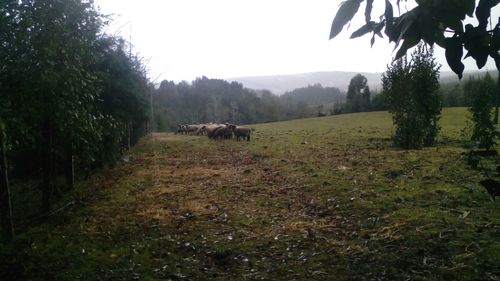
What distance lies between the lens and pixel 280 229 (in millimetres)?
8406

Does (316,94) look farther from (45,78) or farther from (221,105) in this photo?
(45,78)

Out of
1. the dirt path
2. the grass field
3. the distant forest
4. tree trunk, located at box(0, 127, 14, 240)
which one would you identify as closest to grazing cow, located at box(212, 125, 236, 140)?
the dirt path

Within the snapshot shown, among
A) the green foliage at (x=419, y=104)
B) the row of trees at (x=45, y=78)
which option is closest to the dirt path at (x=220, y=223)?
the row of trees at (x=45, y=78)

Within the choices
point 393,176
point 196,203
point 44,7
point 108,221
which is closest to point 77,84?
point 44,7

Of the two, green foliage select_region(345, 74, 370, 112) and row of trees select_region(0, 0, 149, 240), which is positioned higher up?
green foliage select_region(345, 74, 370, 112)

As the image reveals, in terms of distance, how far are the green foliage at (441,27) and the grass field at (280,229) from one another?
6.52 ft

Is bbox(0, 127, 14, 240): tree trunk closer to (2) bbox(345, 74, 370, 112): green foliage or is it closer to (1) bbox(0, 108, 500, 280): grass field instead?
(1) bbox(0, 108, 500, 280): grass field

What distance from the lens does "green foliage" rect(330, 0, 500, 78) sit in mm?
1358

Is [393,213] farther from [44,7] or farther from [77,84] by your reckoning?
[44,7]

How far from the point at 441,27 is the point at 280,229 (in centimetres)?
728

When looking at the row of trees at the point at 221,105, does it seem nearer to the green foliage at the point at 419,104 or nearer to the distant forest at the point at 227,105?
the distant forest at the point at 227,105

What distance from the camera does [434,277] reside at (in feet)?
18.6

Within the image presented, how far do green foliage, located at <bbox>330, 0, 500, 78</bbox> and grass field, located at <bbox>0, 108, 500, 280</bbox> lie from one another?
1986 millimetres

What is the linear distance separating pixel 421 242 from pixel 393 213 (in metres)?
1.70
